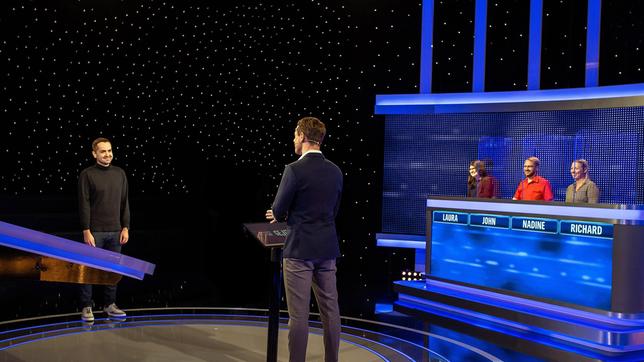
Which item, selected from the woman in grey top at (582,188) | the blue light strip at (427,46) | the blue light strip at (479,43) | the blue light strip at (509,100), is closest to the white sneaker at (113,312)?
the woman in grey top at (582,188)

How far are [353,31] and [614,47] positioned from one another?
325 centimetres

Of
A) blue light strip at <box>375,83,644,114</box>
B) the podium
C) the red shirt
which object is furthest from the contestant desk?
the podium

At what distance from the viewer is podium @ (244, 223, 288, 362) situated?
358 centimetres

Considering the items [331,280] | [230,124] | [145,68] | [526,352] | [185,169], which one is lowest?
[526,352]

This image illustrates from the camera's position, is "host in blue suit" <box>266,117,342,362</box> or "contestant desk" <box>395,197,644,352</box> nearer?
"host in blue suit" <box>266,117,342,362</box>

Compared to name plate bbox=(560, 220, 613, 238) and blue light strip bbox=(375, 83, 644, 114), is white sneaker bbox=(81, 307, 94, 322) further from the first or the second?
blue light strip bbox=(375, 83, 644, 114)

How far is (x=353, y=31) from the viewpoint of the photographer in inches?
360

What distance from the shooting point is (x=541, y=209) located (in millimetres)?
5898

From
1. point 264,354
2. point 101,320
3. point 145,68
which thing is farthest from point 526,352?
point 145,68

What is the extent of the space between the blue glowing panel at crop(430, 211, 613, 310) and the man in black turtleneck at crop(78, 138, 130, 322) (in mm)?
3219

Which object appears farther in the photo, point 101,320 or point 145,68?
point 145,68

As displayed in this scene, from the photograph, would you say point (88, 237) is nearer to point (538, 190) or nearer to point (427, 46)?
point (538, 190)

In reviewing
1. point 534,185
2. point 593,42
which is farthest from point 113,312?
point 593,42

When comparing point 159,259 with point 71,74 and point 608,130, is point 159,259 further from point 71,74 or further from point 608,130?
point 608,130
